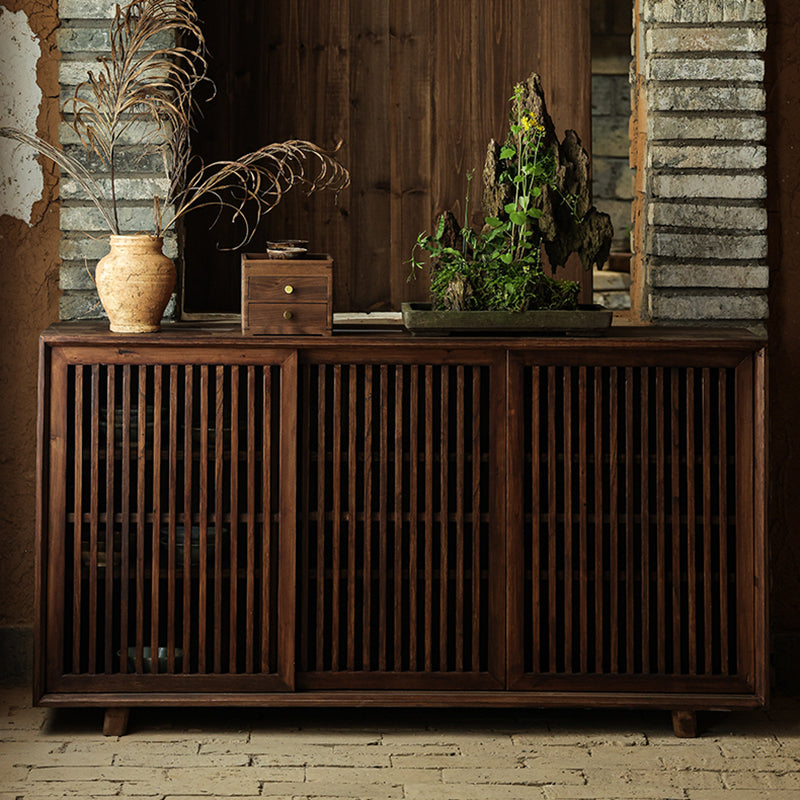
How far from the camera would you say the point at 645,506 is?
2914 millimetres

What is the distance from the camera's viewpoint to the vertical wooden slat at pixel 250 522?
2.90 meters

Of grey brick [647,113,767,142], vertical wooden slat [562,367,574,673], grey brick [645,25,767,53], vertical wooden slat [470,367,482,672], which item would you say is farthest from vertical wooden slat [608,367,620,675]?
grey brick [645,25,767,53]

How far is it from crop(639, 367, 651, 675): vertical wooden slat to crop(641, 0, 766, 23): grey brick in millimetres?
1109

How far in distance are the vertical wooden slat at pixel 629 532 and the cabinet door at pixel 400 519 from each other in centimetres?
33

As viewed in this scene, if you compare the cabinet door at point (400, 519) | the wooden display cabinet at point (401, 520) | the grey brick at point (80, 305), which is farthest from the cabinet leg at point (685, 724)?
the grey brick at point (80, 305)

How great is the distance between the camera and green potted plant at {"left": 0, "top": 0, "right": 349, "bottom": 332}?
2924mm

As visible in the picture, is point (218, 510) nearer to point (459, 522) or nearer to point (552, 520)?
point (459, 522)

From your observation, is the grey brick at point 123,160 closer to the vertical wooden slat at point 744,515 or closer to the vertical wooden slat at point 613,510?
the vertical wooden slat at point 613,510

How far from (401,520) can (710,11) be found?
1744 millimetres

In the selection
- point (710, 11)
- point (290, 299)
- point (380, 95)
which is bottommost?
point (290, 299)

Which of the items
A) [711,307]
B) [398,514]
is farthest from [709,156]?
[398,514]

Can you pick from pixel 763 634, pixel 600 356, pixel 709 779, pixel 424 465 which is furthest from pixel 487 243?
pixel 709 779

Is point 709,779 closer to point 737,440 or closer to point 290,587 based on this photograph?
point 737,440

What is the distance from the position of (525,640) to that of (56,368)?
1434 mm
